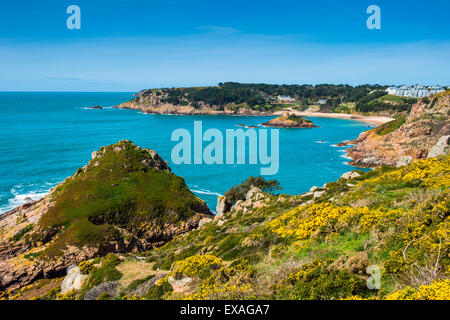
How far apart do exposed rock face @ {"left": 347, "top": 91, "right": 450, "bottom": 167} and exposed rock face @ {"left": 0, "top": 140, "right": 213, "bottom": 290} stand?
6645 cm

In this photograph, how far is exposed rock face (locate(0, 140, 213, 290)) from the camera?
3283cm

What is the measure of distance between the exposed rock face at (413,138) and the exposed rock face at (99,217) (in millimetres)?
66454

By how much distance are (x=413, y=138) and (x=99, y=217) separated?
90.7m

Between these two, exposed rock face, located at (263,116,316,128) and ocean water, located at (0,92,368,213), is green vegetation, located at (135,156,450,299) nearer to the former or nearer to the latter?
ocean water, located at (0,92,368,213)

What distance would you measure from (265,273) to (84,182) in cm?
3950

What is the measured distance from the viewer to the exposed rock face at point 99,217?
32.8m

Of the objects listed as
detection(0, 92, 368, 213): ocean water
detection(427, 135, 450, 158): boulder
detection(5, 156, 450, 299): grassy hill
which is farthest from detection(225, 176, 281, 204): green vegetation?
detection(5, 156, 450, 299): grassy hill

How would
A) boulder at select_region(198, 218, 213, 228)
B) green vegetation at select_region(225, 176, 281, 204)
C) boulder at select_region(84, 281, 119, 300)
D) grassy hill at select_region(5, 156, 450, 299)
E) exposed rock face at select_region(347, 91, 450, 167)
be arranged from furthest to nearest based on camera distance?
exposed rock face at select_region(347, 91, 450, 167), green vegetation at select_region(225, 176, 281, 204), boulder at select_region(198, 218, 213, 228), boulder at select_region(84, 281, 119, 300), grassy hill at select_region(5, 156, 450, 299)

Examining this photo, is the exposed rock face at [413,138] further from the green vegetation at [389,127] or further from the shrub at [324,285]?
the shrub at [324,285]

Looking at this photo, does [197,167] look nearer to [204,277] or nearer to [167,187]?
[167,187]

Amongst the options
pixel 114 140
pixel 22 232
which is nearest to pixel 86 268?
pixel 22 232

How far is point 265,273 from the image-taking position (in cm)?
1405

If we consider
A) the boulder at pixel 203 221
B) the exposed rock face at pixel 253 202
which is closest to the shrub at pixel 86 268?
the boulder at pixel 203 221
